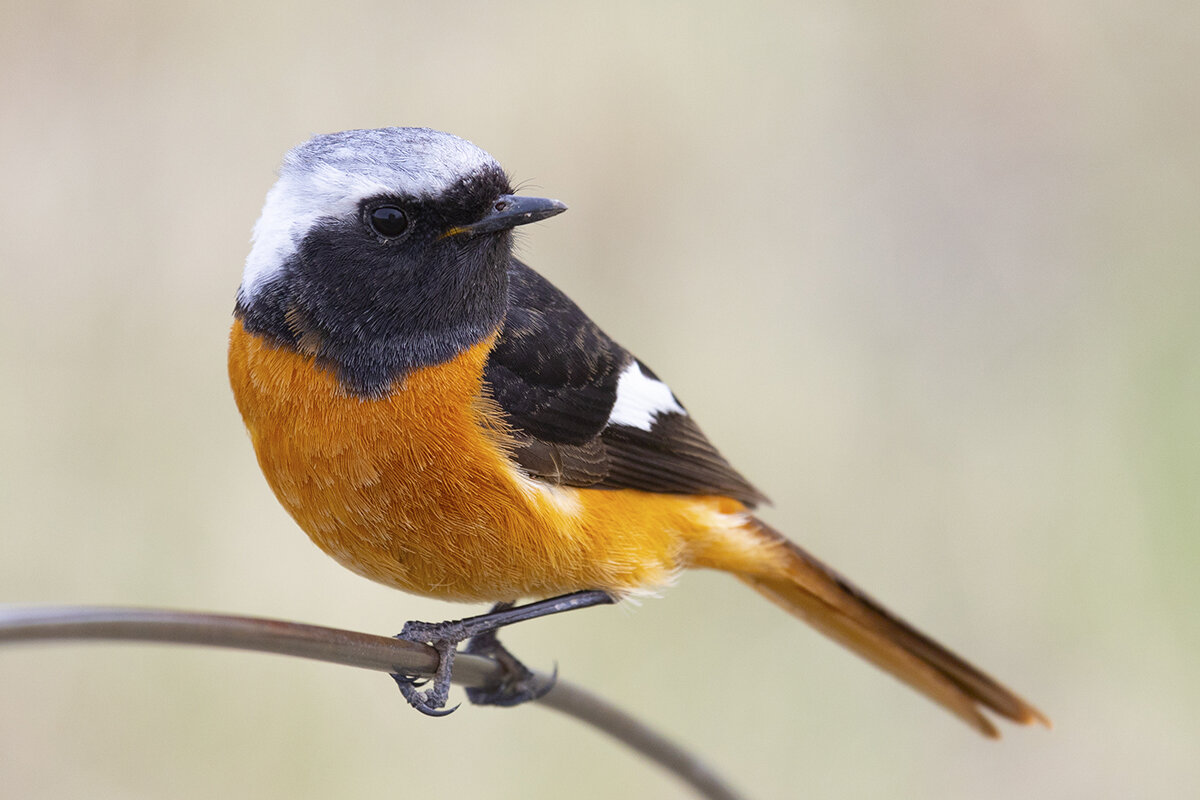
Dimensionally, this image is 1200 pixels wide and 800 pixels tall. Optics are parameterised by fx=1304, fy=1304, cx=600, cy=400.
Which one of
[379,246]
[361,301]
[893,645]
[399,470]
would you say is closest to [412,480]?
[399,470]

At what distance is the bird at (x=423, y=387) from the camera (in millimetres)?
3035

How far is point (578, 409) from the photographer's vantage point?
351 centimetres

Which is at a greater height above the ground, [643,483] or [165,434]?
[643,483]

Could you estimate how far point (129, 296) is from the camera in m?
5.29

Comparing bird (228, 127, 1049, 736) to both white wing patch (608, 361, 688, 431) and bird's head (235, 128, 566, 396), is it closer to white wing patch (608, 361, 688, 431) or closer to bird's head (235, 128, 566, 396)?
bird's head (235, 128, 566, 396)

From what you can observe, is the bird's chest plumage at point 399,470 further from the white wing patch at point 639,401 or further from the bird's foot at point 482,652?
the white wing patch at point 639,401

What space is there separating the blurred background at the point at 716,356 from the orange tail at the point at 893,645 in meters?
1.17

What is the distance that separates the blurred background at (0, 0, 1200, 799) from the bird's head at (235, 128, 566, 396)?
81.9 inches

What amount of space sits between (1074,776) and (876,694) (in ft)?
2.94

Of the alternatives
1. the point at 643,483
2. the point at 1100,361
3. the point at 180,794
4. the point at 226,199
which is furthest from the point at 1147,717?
the point at 226,199

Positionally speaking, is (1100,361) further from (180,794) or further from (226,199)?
(180,794)

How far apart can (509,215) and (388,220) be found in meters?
0.29

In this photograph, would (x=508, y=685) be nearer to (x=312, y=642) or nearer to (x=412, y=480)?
(x=412, y=480)

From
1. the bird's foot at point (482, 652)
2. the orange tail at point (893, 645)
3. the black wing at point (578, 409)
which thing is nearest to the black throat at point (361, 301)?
the black wing at point (578, 409)
